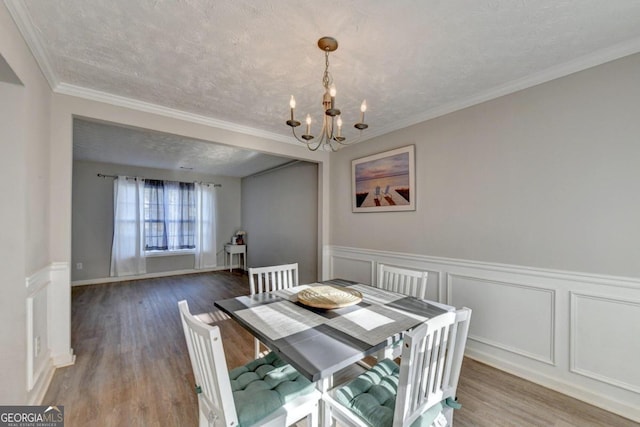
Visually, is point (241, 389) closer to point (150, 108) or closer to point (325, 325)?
point (325, 325)

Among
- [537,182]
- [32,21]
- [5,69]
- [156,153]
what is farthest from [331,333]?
[156,153]

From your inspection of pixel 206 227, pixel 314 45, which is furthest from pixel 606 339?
pixel 206 227

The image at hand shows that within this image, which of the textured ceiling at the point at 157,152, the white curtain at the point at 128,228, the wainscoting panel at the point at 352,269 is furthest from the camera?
the white curtain at the point at 128,228

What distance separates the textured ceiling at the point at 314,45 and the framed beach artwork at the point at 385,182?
0.76m

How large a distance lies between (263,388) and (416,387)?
0.73 meters

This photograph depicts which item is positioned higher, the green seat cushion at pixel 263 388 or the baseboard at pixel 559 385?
the green seat cushion at pixel 263 388

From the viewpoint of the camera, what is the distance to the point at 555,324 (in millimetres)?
2006

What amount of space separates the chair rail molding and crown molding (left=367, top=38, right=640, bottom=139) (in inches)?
58.8

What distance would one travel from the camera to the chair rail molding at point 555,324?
174 centimetres

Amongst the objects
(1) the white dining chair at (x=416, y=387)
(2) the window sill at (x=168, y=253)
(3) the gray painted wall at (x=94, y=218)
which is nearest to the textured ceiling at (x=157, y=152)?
(3) the gray painted wall at (x=94, y=218)

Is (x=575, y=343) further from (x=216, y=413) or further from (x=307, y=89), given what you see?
(x=307, y=89)

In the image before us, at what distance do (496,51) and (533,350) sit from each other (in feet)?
7.59

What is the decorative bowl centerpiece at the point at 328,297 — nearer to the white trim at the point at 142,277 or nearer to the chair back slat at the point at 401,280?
the chair back slat at the point at 401,280

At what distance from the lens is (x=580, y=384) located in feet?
6.20
